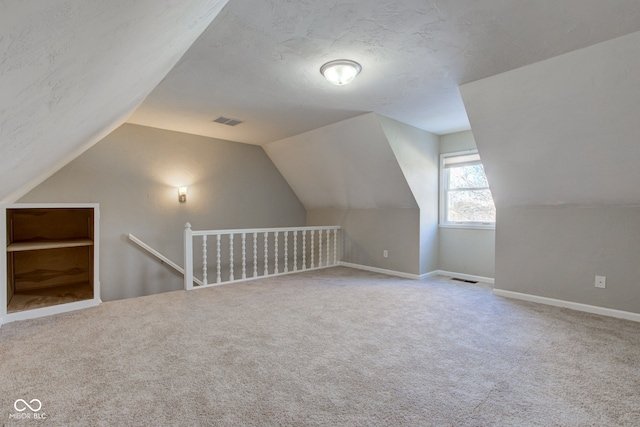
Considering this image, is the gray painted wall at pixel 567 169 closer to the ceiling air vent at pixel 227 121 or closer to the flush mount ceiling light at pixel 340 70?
the flush mount ceiling light at pixel 340 70

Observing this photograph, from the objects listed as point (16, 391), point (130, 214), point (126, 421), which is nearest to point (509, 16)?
point (126, 421)

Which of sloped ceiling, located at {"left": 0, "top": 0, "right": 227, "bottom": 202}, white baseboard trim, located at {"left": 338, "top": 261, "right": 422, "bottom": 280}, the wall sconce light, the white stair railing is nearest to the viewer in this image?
sloped ceiling, located at {"left": 0, "top": 0, "right": 227, "bottom": 202}

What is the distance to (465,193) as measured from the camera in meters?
4.62

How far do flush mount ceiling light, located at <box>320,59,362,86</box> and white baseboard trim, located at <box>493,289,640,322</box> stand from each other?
3103mm

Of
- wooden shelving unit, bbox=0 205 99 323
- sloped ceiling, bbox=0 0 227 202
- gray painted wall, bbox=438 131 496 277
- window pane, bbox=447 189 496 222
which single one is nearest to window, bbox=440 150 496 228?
window pane, bbox=447 189 496 222

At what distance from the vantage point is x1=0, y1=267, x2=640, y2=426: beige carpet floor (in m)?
1.53

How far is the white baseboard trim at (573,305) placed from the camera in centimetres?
294

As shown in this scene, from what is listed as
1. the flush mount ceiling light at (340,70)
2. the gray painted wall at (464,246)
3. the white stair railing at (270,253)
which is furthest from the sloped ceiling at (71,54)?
the gray painted wall at (464,246)

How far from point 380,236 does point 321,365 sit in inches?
127

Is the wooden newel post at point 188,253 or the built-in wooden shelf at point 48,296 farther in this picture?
the wooden newel post at point 188,253

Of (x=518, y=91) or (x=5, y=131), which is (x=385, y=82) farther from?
(x=5, y=131)

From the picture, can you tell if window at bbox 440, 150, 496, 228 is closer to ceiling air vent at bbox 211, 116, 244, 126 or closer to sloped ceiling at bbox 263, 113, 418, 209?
sloped ceiling at bbox 263, 113, 418, 209

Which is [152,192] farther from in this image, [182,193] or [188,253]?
[188,253]

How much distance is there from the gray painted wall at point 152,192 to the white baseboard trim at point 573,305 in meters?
4.14
